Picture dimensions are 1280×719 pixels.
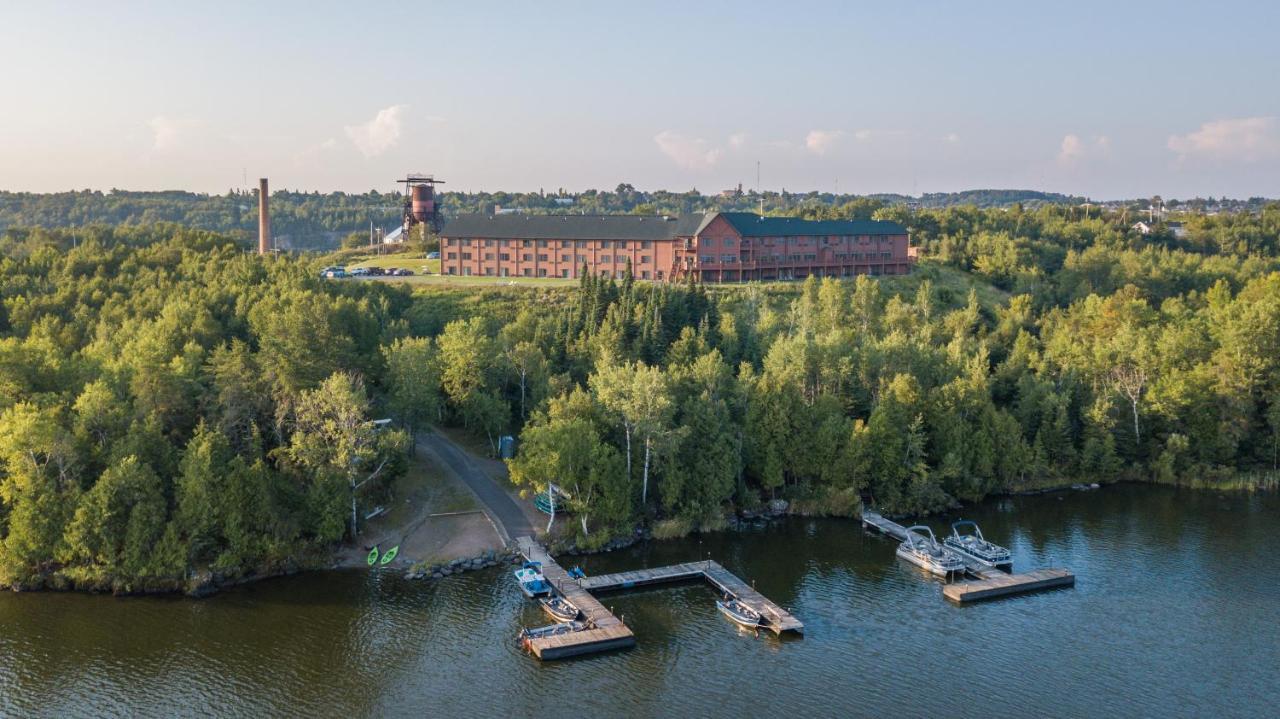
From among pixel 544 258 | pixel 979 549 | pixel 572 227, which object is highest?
pixel 572 227

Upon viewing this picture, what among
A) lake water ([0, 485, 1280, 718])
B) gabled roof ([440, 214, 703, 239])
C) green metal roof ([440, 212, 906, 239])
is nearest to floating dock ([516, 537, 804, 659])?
lake water ([0, 485, 1280, 718])

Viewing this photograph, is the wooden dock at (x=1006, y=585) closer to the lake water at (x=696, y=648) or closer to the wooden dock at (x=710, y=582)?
the lake water at (x=696, y=648)

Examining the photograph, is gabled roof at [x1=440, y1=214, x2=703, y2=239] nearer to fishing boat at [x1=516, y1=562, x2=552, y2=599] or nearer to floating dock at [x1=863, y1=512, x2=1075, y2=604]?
floating dock at [x1=863, y1=512, x2=1075, y2=604]

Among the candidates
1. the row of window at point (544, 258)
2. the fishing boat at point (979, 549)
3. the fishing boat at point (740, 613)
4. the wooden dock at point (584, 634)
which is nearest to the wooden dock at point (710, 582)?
the fishing boat at point (740, 613)

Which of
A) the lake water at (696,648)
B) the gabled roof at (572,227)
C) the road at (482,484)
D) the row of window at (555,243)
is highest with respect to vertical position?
the gabled roof at (572,227)

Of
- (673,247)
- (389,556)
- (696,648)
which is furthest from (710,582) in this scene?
(673,247)

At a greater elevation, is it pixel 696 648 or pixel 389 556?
pixel 389 556

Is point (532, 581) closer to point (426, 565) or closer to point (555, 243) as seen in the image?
point (426, 565)
